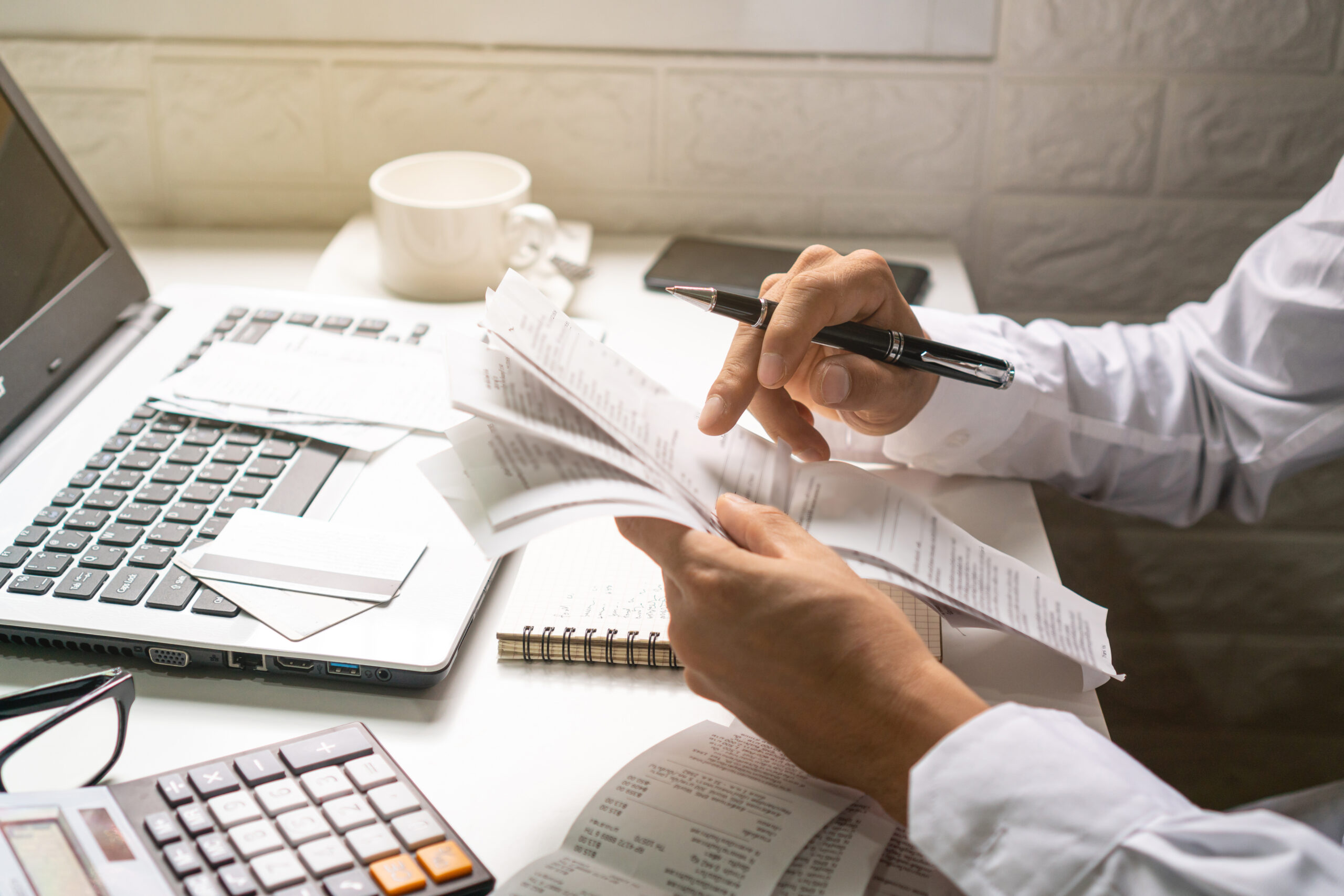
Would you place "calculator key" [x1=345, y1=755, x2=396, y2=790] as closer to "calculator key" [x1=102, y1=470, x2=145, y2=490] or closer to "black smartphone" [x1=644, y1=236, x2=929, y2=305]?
"calculator key" [x1=102, y1=470, x2=145, y2=490]

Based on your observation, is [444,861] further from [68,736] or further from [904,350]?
[904,350]

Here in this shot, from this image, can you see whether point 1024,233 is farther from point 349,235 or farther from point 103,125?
point 103,125

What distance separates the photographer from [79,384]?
796mm

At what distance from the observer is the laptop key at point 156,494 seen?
0.65 metres

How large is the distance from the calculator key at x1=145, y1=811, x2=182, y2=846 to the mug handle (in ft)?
2.09

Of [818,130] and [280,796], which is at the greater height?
[818,130]

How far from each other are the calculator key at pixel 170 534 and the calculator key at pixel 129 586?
0.03 meters

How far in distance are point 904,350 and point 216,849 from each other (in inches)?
19.1

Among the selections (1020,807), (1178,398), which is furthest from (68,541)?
(1178,398)

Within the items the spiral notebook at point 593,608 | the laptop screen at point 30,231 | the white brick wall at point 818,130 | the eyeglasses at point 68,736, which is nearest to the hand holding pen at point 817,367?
the spiral notebook at point 593,608

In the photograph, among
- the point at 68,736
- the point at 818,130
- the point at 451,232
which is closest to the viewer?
the point at 68,736

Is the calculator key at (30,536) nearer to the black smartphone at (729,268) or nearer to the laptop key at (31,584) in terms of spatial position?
the laptop key at (31,584)

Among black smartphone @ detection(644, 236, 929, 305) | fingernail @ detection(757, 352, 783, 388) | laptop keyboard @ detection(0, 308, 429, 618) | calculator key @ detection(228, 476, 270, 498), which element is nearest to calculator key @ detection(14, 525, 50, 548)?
laptop keyboard @ detection(0, 308, 429, 618)

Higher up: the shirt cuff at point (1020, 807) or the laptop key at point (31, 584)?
the laptop key at point (31, 584)
